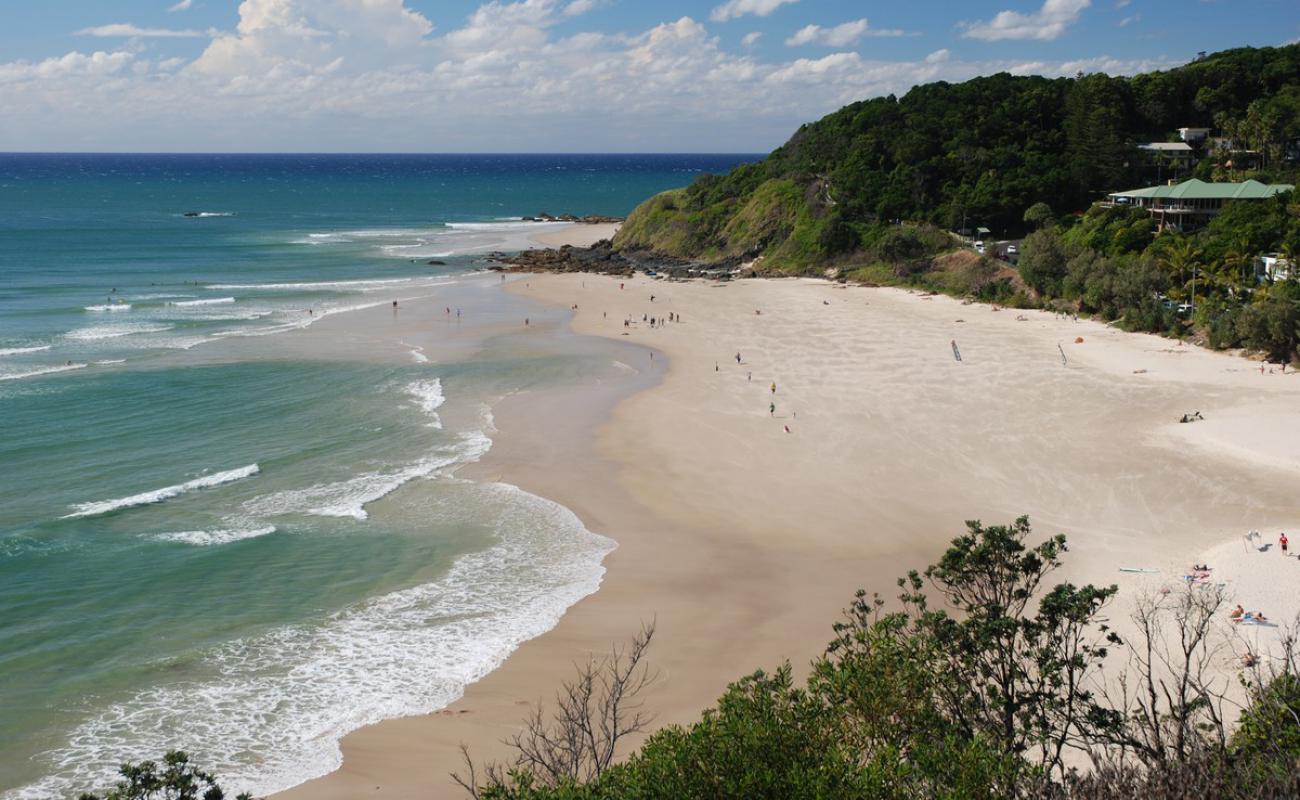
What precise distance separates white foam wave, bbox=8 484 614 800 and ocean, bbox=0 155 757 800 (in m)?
0.06

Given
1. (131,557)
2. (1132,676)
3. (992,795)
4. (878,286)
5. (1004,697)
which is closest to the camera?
(992,795)

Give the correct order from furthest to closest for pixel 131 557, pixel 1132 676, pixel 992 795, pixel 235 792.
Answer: pixel 131 557 < pixel 1132 676 < pixel 235 792 < pixel 992 795

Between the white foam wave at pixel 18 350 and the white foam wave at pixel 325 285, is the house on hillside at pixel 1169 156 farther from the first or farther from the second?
the white foam wave at pixel 18 350

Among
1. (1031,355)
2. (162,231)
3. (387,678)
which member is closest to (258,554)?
(387,678)

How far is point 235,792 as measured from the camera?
639 inches

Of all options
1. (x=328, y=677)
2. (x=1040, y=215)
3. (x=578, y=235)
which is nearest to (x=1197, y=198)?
(x=1040, y=215)

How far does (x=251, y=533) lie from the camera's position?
26.5 meters

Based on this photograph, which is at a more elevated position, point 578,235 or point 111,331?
point 578,235

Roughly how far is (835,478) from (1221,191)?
43.3 meters

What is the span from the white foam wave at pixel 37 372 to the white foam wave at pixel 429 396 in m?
15.7

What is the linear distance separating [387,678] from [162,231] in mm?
101102

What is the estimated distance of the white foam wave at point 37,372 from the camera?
43.1 metres

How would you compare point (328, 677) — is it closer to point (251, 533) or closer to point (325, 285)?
point (251, 533)

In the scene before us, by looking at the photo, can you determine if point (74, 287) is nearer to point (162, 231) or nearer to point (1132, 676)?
point (162, 231)
